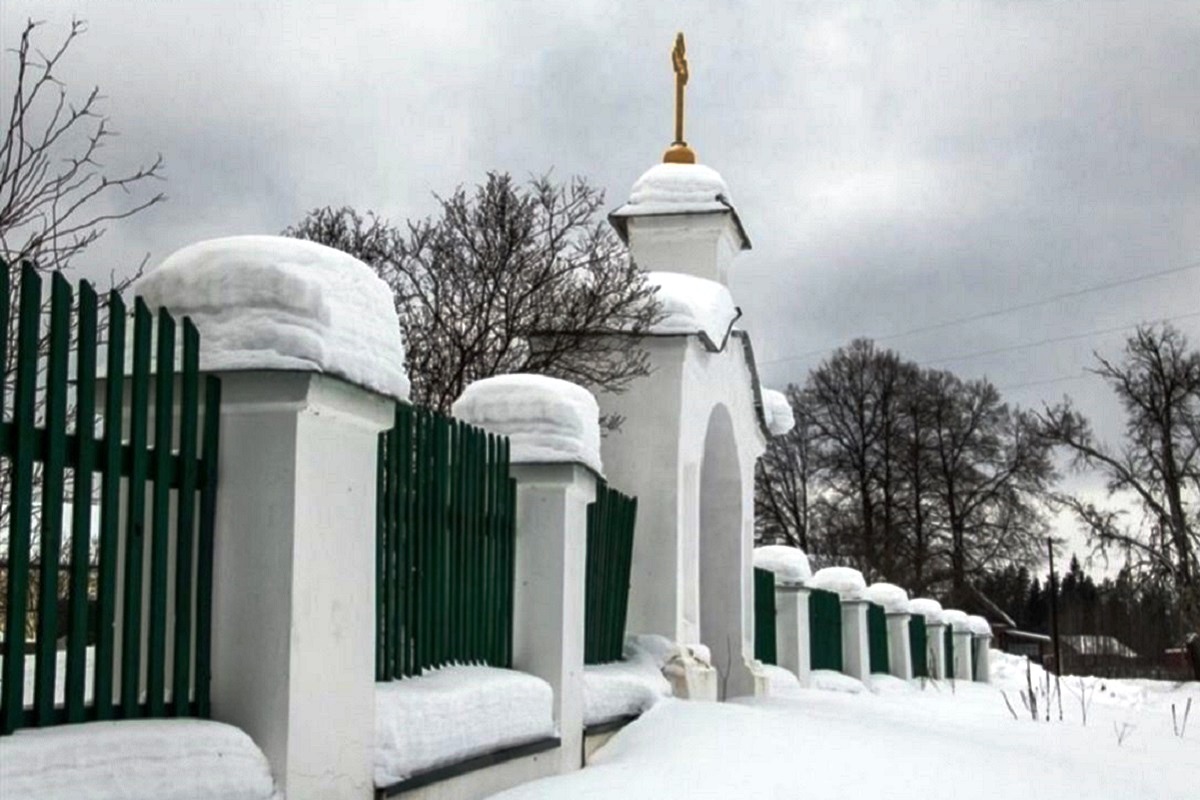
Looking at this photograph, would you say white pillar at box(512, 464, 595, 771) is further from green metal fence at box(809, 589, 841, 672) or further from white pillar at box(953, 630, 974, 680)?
white pillar at box(953, 630, 974, 680)

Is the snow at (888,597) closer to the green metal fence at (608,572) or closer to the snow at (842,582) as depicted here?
the snow at (842,582)

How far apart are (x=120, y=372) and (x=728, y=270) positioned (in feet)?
37.6

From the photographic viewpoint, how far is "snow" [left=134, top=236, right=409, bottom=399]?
14.8 feet

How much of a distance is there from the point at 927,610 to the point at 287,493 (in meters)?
23.5

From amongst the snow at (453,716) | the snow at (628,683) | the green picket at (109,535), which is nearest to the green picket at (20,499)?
the green picket at (109,535)

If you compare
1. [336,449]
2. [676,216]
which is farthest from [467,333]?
[336,449]

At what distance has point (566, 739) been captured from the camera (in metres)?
7.51

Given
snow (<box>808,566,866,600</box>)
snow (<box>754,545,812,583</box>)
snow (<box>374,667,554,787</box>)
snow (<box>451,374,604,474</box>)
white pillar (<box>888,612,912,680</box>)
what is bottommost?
white pillar (<box>888,612,912,680</box>)

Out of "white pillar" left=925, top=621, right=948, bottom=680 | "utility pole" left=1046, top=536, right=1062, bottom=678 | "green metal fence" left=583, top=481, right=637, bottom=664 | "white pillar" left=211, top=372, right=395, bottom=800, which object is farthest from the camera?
"utility pole" left=1046, top=536, right=1062, bottom=678

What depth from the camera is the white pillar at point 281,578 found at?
4430 millimetres

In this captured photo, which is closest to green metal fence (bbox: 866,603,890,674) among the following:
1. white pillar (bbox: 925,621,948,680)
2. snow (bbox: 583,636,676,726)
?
white pillar (bbox: 925,621,948,680)

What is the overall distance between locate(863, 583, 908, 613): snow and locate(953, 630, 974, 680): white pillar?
14.8ft

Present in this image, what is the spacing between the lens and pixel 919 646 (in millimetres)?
26906

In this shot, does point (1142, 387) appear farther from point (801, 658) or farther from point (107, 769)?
point (107, 769)
